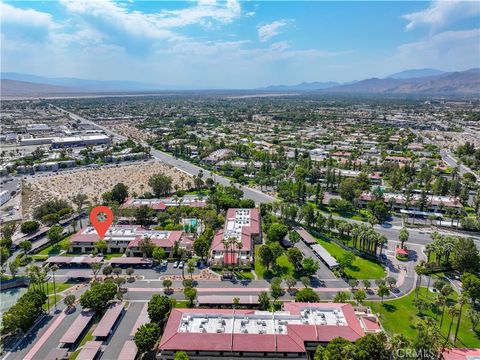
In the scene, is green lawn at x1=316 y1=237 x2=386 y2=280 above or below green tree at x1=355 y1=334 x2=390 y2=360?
below

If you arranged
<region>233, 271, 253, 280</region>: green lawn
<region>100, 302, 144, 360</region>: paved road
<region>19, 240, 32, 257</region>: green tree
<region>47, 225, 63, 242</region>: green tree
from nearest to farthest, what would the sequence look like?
1. <region>100, 302, 144, 360</region>: paved road
2. <region>233, 271, 253, 280</region>: green lawn
3. <region>19, 240, 32, 257</region>: green tree
4. <region>47, 225, 63, 242</region>: green tree

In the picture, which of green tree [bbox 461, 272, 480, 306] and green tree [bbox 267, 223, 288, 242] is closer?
green tree [bbox 461, 272, 480, 306]

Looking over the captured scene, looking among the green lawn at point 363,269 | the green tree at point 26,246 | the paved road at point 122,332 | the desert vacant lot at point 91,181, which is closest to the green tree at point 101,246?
the green tree at point 26,246

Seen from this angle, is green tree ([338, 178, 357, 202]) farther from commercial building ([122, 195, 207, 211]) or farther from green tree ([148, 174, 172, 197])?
green tree ([148, 174, 172, 197])

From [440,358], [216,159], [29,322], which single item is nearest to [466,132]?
[216,159]

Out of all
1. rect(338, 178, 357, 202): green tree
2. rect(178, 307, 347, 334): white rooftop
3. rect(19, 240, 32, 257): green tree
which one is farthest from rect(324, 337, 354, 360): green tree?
rect(338, 178, 357, 202): green tree

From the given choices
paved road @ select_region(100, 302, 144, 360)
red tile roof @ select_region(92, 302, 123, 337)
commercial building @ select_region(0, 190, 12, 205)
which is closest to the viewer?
paved road @ select_region(100, 302, 144, 360)

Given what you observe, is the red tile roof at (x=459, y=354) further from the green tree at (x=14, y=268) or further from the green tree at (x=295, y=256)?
the green tree at (x=14, y=268)
